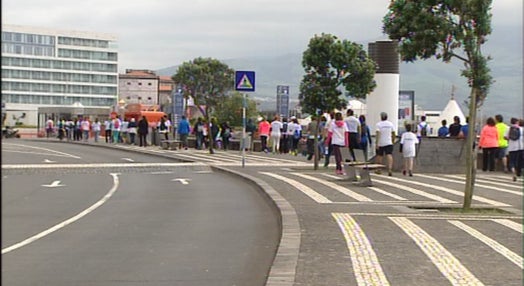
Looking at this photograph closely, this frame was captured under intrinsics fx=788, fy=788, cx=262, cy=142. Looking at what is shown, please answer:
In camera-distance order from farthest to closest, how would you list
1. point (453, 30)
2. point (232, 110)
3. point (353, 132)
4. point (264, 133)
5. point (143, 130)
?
point (232, 110) < point (143, 130) < point (264, 133) < point (353, 132) < point (453, 30)

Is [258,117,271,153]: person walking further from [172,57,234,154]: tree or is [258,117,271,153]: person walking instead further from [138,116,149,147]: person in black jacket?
[172,57,234,154]: tree

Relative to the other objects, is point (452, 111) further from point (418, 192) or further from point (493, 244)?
point (493, 244)

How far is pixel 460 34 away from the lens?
12.9 m

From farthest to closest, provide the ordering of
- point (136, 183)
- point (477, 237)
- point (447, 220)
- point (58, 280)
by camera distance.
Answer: point (136, 183) → point (447, 220) → point (477, 237) → point (58, 280)

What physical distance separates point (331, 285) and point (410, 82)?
101133 millimetres

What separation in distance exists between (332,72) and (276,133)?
13.5 metres

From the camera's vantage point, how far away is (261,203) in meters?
14.9

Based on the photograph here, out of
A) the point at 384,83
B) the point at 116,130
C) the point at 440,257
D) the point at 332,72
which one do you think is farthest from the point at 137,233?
the point at 116,130

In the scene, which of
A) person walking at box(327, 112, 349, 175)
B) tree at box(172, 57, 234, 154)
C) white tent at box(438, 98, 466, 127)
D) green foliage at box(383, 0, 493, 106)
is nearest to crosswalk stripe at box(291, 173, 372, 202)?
person walking at box(327, 112, 349, 175)

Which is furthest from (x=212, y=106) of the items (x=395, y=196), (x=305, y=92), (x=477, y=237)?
(x=477, y=237)

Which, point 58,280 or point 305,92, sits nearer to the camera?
point 58,280

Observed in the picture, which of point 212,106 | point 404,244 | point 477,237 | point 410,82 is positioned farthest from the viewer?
point 410,82

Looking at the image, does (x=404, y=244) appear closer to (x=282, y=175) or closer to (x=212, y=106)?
(x=282, y=175)

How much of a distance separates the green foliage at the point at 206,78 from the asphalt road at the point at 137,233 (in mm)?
51121
